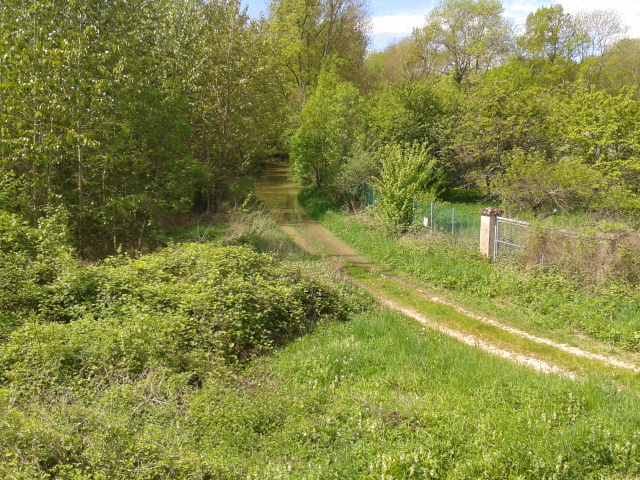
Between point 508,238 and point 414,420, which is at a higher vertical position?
point 508,238

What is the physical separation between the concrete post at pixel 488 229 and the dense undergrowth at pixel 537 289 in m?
0.30

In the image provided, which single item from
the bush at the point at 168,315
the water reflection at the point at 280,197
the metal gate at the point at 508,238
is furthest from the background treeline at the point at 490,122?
the bush at the point at 168,315

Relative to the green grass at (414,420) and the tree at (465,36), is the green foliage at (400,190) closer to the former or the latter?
the green grass at (414,420)

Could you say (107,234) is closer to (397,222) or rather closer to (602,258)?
(397,222)

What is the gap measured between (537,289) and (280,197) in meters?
22.7

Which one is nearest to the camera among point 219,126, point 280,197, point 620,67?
point 219,126

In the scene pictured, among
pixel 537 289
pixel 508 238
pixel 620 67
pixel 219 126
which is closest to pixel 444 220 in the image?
pixel 508 238

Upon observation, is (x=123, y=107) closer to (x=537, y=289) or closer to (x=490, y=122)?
(x=537, y=289)

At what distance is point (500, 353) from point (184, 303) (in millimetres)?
5966

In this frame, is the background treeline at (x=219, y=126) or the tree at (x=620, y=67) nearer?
the background treeline at (x=219, y=126)

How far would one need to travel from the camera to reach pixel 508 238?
13.6 m

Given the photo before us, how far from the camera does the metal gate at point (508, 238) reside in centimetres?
1305

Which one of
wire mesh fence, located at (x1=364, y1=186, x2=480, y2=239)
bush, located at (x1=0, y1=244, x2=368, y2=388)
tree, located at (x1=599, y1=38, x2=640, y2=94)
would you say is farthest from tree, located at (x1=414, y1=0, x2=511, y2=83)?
bush, located at (x1=0, y1=244, x2=368, y2=388)

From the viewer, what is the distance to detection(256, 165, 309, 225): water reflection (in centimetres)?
2552
